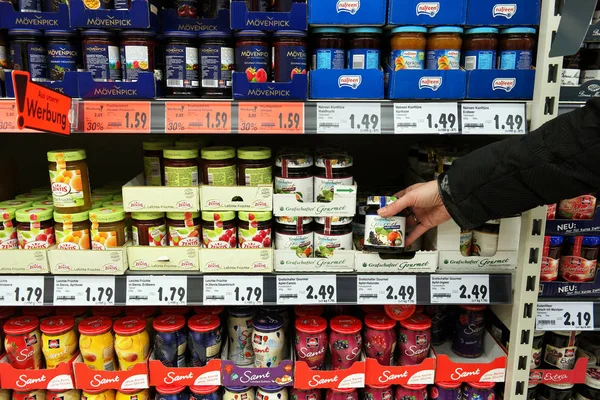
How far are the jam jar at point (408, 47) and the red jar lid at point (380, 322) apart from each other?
0.81m

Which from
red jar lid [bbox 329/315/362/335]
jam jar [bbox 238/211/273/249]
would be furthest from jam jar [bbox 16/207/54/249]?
red jar lid [bbox 329/315/362/335]

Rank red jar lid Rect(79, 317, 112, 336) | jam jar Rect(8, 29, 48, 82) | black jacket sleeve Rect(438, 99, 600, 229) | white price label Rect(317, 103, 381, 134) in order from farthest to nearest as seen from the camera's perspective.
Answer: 1. red jar lid Rect(79, 317, 112, 336)
2. jam jar Rect(8, 29, 48, 82)
3. white price label Rect(317, 103, 381, 134)
4. black jacket sleeve Rect(438, 99, 600, 229)

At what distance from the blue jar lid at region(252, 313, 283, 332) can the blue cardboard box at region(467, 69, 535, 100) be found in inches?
36.3

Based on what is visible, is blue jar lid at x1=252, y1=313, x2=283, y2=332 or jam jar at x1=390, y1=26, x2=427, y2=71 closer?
jam jar at x1=390, y1=26, x2=427, y2=71

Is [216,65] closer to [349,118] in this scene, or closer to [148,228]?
[349,118]

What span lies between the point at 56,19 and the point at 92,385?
113cm

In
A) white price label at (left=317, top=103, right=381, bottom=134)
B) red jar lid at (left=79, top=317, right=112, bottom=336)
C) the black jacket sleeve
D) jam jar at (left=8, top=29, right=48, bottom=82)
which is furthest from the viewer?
red jar lid at (left=79, top=317, right=112, bottom=336)

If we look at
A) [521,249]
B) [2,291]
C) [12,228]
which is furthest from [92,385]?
[521,249]

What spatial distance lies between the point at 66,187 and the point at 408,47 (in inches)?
42.8

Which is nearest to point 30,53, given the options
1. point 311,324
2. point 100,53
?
point 100,53

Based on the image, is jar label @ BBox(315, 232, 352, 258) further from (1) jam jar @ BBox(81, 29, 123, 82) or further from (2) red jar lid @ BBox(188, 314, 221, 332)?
(1) jam jar @ BBox(81, 29, 123, 82)

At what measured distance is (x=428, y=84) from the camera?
1310 millimetres

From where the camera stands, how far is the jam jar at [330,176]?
1432 millimetres

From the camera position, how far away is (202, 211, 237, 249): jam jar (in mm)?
1422
